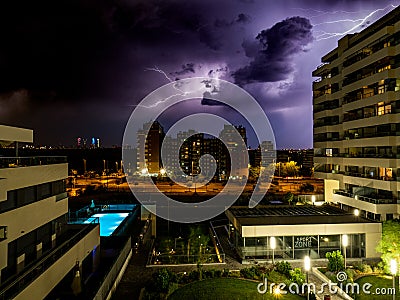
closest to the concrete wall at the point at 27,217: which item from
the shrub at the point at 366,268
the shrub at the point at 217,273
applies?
the shrub at the point at 217,273

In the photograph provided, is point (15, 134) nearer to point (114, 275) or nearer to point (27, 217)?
point (27, 217)

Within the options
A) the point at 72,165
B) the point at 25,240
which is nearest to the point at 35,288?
the point at 25,240

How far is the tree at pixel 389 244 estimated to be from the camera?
18844 mm

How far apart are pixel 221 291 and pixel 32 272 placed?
8257 mm

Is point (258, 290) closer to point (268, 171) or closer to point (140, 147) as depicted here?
point (268, 171)

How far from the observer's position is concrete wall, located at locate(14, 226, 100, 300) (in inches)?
448

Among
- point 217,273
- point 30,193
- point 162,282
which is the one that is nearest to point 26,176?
point 30,193

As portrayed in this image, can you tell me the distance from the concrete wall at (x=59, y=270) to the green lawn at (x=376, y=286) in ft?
39.9

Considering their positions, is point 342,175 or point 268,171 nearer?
point 342,175

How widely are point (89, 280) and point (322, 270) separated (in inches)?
460

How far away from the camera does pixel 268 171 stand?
275ft

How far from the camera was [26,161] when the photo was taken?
14367 mm

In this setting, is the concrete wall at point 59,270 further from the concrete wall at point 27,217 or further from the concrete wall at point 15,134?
the concrete wall at point 15,134

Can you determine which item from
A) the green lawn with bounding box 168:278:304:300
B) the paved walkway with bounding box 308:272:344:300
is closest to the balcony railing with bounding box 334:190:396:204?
the paved walkway with bounding box 308:272:344:300
